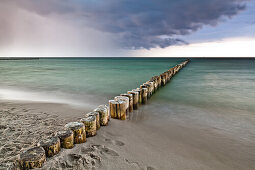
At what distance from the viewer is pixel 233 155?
2.86m

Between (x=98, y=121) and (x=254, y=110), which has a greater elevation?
(x=98, y=121)

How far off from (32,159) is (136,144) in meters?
1.74

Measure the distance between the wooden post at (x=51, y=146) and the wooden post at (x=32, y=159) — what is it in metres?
0.14

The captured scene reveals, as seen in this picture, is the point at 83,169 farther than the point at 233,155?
No

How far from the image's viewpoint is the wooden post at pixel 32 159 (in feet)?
6.11

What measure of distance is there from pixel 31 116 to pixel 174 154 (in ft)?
12.4

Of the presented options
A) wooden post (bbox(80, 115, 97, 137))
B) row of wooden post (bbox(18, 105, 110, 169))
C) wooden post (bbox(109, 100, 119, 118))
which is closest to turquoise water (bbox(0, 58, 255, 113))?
wooden post (bbox(109, 100, 119, 118))

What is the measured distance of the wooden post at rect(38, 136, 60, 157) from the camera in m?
2.16

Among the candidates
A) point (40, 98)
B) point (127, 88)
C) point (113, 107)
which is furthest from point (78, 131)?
point (127, 88)

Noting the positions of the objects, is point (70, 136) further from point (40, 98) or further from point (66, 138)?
point (40, 98)

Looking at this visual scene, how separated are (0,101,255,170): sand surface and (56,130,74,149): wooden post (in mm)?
77

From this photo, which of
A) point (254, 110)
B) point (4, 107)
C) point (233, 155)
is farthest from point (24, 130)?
point (254, 110)

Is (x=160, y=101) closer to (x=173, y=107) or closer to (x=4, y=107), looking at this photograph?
(x=173, y=107)

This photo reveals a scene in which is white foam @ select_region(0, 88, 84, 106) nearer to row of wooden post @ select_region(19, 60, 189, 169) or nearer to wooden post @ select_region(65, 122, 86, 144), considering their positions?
row of wooden post @ select_region(19, 60, 189, 169)
